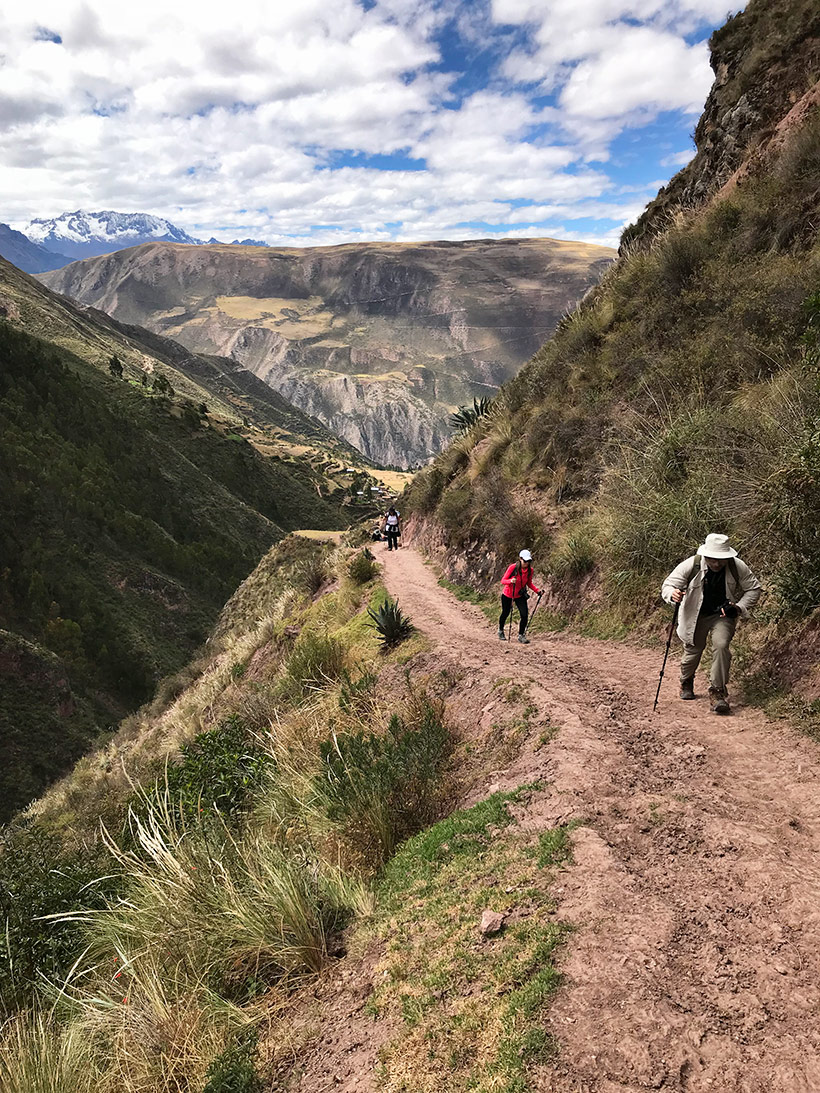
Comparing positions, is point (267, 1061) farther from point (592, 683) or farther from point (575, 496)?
A: point (575, 496)

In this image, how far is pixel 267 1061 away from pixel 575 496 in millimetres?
9676

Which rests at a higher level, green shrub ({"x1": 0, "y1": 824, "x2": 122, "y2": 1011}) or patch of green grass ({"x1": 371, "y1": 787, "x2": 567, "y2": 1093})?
patch of green grass ({"x1": 371, "y1": 787, "x2": 567, "y2": 1093})

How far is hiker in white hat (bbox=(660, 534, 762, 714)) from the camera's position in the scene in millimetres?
5270

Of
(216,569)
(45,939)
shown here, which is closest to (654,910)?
(45,939)

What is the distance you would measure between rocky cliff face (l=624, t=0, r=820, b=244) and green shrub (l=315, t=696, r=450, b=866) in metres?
13.7

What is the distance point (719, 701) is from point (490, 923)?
341 centimetres

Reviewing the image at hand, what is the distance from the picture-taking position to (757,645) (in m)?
5.72

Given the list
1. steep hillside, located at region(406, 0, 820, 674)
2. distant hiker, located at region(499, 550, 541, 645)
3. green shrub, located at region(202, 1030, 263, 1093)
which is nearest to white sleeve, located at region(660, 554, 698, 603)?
steep hillside, located at region(406, 0, 820, 674)

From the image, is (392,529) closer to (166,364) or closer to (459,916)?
(459,916)

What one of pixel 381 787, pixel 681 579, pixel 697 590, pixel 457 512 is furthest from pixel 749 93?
pixel 381 787

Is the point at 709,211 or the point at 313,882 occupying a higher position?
the point at 709,211

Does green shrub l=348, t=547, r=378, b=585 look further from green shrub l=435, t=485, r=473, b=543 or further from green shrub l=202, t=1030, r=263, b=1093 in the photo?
green shrub l=202, t=1030, r=263, b=1093

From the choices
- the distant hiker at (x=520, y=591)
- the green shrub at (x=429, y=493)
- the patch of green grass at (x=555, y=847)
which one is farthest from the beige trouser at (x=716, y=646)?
the green shrub at (x=429, y=493)

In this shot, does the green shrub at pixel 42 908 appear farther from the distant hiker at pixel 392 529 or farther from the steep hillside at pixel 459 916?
the distant hiker at pixel 392 529
